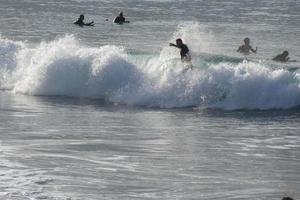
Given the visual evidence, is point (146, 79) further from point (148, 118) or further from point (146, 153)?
point (146, 153)

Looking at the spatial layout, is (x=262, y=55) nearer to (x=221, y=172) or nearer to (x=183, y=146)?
(x=183, y=146)

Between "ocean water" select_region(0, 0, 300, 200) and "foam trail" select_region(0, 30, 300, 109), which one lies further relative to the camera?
"foam trail" select_region(0, 30, 300, 109)

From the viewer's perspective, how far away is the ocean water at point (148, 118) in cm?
1673

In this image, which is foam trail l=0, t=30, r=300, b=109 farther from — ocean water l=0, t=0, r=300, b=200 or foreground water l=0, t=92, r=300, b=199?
foreground water l=0, t=92, r=300, b=199

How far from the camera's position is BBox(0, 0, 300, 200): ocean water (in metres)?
16.7

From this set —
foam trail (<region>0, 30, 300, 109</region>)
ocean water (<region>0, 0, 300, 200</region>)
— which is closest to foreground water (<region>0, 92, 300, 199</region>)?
ocean water (<region>0, 0, 300, 200</region>)

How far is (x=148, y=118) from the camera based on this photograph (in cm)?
2483

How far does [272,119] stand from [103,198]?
10046 millimetres

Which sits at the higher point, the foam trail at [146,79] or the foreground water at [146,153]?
the foam trail at [146,79]

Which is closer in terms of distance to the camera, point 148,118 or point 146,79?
point 148,118

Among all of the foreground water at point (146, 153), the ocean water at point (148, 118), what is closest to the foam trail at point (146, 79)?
the ocean water at point (148, 118)

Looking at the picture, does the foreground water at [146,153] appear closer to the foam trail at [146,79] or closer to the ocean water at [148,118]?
the ocean water at [148,118]

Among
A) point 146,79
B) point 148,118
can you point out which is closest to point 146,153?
point 148,118

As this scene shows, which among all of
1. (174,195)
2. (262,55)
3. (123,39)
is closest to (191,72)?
(262,55)
